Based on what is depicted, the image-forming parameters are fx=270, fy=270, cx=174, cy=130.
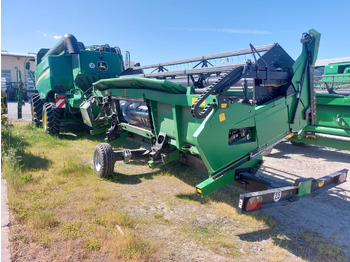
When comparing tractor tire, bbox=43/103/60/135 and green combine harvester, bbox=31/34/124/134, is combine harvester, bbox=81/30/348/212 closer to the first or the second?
green combine harvester, bbox=31/34/124/134

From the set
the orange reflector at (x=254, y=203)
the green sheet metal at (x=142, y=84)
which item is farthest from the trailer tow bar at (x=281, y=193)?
the green sheet metal at (x=142, y=84)

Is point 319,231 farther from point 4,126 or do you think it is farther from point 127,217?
point 4,126

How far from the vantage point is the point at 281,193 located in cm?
267

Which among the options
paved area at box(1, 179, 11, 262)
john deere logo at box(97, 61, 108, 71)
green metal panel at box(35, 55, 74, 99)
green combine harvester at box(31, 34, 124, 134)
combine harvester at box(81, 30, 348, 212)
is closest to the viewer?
paved area at box(1, 179, 11, 262)

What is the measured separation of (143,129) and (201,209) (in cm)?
169

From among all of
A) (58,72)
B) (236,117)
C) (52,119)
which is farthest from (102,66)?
(236,117)

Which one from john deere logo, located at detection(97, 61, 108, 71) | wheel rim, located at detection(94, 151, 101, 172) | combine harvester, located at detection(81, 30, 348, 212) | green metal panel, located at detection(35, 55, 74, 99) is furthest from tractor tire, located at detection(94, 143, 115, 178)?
green metal panel, located at detection(35, 55, 74, 99)

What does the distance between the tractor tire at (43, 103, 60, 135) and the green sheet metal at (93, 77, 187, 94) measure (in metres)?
2.67

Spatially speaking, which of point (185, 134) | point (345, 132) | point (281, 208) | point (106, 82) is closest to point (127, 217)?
point (185, 134)

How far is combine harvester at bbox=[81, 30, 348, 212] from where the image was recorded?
279 centimetres

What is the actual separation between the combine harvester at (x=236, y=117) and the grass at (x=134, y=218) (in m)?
0.44

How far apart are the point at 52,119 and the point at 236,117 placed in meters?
5.86

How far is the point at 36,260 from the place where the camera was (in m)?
2.35

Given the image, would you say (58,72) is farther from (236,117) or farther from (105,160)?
(236,117)
